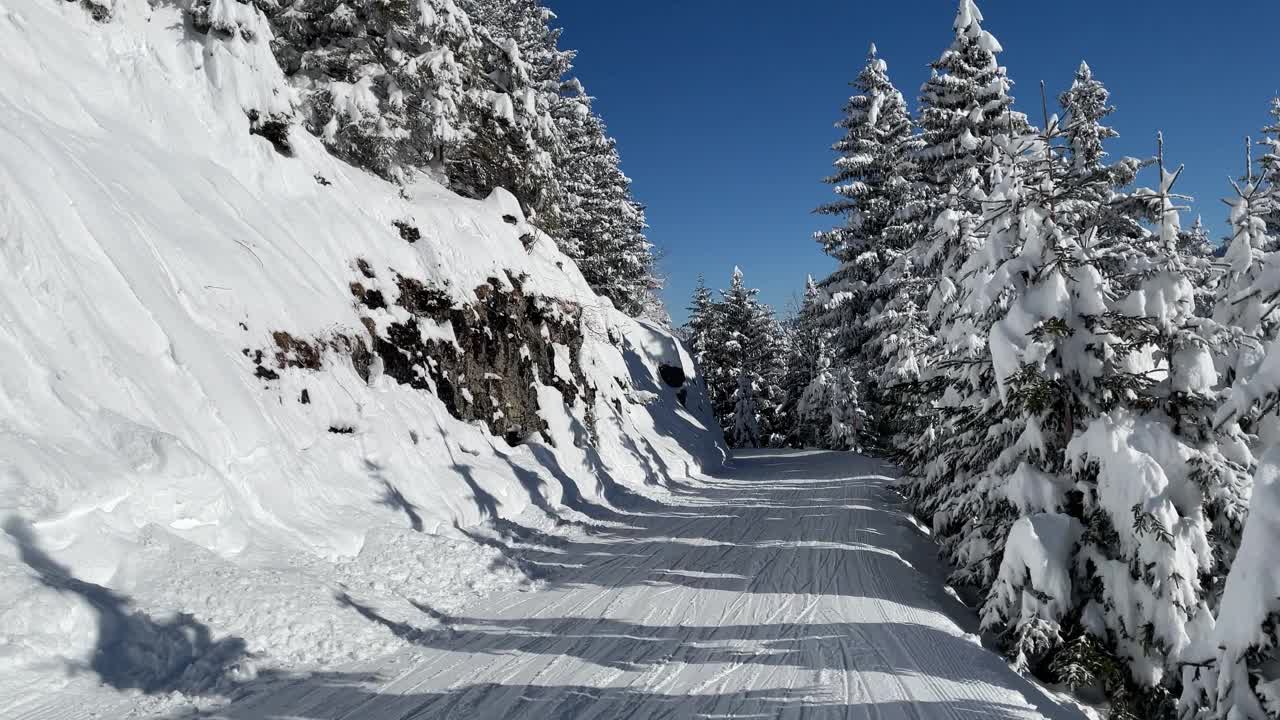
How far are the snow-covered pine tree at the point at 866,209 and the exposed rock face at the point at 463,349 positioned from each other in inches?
417

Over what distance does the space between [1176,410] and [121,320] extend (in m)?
12.7

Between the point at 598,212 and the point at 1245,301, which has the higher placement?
the point at 598,212

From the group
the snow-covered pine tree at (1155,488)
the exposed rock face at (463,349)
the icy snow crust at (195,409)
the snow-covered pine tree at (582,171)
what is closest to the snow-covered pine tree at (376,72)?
the icy snow crust at (195,409)

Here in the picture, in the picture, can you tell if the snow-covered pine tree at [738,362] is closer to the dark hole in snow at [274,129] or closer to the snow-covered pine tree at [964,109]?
the snow-covered pine tree at [964,109]

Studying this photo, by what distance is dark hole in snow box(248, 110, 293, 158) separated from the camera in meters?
13.1

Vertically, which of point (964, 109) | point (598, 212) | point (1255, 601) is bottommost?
point (1255, 601)

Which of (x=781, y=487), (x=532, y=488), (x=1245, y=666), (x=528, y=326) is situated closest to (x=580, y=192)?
(x=528, y=326)

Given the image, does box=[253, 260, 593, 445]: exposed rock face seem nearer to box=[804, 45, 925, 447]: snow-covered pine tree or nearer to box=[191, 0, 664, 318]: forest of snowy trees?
box=[191, 0, 664, 318]: forest of snowy trees

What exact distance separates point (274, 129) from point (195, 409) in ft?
27.8

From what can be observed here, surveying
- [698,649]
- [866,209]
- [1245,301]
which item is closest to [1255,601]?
[698,649]

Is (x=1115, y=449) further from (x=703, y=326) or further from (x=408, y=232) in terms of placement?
(x=703, y=326)

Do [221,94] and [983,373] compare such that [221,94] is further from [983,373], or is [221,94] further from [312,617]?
[983,373]

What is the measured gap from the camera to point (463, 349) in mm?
14383

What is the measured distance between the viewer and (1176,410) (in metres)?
7.43
